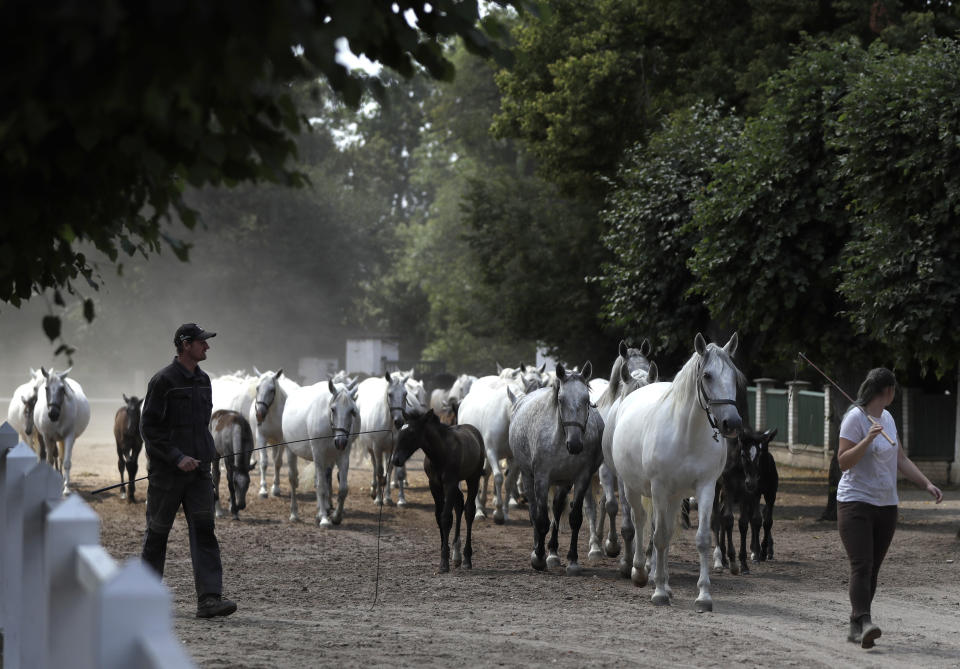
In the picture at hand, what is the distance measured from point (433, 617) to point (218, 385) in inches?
624

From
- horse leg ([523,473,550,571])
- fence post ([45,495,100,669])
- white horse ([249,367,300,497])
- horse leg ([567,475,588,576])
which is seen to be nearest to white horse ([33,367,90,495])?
white horse ([249,367,300,497])

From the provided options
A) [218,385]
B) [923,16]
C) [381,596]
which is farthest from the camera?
[218,385]

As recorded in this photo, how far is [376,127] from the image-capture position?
313 feet

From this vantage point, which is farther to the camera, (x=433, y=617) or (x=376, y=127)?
(x=376, y=127)

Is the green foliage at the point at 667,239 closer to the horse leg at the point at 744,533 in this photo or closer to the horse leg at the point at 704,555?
the horse leg at the point at 744,533

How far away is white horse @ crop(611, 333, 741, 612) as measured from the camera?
1001 cm

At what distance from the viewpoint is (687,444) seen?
10.5 m

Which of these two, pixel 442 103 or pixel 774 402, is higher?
pixel 442 103

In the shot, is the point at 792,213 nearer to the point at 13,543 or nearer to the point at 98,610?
the point at 13,543

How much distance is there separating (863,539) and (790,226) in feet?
34.5

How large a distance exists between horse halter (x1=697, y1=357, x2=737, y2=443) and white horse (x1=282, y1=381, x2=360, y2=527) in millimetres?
6902

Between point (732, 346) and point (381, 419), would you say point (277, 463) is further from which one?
point (732, 346)

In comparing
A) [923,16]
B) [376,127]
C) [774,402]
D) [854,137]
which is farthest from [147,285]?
[854,137]

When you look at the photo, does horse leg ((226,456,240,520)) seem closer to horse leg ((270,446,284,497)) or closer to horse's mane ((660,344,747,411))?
horse leg ((270,446,284,497))
